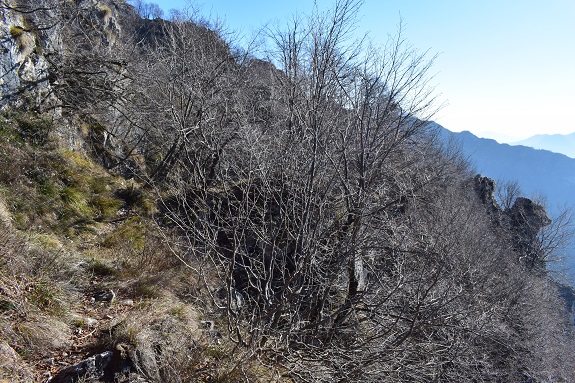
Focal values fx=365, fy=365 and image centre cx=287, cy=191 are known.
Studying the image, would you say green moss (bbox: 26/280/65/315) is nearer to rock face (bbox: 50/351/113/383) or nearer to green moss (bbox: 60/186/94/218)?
rock face (bbox: 50/351/113/383)

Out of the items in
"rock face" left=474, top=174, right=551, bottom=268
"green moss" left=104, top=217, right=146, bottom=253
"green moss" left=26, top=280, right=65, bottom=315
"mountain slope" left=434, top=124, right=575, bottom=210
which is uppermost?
"mountain slope" left=434, top=124, right=575, bottom=210

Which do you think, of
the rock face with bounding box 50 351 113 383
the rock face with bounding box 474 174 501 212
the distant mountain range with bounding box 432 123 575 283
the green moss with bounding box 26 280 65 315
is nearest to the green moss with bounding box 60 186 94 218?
the green moss with bounding box 26 280 65 315

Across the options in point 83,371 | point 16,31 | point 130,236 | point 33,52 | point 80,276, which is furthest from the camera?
point 33,52

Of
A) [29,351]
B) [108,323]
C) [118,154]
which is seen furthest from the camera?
[118,154]

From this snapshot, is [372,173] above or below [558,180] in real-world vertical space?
below

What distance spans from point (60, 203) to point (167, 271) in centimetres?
250

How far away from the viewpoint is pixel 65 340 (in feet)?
11.0

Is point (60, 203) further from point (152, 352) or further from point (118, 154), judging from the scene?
point (152, 352)

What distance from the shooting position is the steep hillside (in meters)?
3.57

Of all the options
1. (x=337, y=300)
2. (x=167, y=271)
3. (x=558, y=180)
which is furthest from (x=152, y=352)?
(x=558, y=180)

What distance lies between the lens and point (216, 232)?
12.3 feet

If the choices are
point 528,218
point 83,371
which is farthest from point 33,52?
point 528,218

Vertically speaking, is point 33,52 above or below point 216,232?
above

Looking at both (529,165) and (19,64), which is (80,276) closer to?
(19,64)
